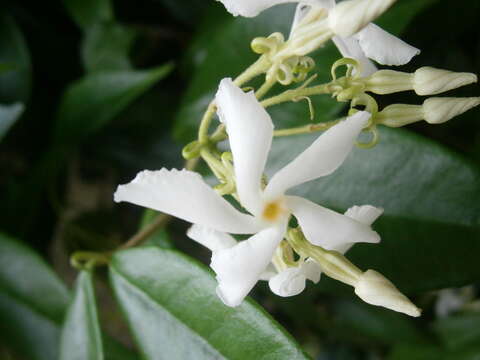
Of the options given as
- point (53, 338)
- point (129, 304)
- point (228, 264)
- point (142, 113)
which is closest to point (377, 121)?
point (228, 264)

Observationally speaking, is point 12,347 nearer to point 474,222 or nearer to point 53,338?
point 53,338

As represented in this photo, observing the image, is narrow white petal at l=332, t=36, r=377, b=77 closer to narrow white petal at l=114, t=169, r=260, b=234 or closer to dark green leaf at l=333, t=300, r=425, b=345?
narrow white petal at l=114, t=169, r=260, b=234

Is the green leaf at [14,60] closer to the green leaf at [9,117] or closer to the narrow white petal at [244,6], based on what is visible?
the green leaf at [9,117]

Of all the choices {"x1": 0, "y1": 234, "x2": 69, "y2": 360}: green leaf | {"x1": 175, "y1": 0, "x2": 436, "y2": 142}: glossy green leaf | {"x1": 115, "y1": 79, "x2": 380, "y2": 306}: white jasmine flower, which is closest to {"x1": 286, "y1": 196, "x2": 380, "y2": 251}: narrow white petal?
{"x1": 115, "y1": 79, "x2": 380, "y2": 306}: white jasmine flower

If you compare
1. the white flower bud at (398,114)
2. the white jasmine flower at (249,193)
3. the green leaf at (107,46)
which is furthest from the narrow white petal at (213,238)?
the green leaf at (107,46)

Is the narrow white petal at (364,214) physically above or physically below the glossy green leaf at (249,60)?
above

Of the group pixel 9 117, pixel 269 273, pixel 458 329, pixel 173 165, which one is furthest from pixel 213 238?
pixel 458 329
